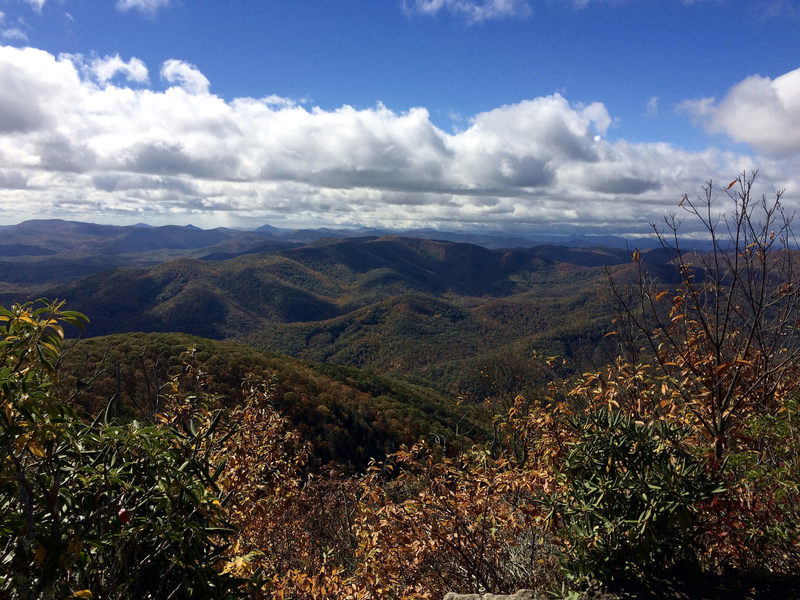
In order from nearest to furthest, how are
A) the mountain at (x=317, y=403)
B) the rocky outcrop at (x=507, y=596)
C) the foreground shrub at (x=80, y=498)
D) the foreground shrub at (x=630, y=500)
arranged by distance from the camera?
the foreground shrub at (x=80, y=498) → the foreground shrub at (x=630, y=500) → the rocky outcrop at (x=507, y=596) → the mountain at (x=317, y=403)

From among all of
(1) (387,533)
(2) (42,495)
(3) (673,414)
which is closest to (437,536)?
(1) (387,533)

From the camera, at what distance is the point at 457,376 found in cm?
19375

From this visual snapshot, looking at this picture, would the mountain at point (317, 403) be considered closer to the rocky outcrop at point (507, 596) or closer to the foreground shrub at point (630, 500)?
the rocky outcrop at point (507, 596)

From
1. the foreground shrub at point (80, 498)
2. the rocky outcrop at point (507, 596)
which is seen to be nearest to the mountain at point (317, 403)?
the rocky outcrop at point (507, 596)

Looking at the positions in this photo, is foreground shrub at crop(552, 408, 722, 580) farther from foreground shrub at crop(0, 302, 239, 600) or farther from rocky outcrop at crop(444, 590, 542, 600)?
foreground shrub at crop(0, 302, 239, 600)

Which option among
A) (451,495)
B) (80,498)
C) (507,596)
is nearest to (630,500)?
(507,596)

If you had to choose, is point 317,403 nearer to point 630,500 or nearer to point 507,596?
point 507,596

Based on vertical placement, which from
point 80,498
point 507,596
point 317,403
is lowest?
point 317,403

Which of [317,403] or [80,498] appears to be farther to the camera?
[317,403]

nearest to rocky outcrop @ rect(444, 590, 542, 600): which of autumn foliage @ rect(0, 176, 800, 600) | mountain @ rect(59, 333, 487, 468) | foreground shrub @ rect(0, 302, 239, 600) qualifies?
autumn foliage @ rect(0, 176, 800, 600)

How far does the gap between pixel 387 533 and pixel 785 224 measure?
915 cm

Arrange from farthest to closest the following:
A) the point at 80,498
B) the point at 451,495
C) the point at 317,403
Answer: the point at 317,403
the point at 451,495
the point at 80,498

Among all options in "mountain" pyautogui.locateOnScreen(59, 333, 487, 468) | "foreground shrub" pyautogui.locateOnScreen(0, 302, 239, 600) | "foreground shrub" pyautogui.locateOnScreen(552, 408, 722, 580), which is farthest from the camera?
"mountain" pyautogui.locateOnScreen(59, 333, 487, 468)

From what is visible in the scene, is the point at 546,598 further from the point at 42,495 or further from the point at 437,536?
the point at 42,495
